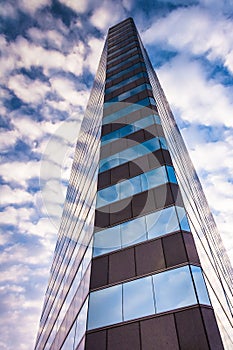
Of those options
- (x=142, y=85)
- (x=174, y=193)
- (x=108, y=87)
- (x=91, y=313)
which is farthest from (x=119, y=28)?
(x=91, y=313)

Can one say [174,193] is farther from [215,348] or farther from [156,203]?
[215,348]

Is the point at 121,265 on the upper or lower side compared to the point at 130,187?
lower

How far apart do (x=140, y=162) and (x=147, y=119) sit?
4503 mm

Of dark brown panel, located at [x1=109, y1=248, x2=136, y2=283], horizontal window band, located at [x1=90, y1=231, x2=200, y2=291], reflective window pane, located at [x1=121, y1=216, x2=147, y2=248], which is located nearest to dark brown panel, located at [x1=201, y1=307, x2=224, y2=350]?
horizontal window band, located at [x1=90, y1=231, x2=200, y2=291]

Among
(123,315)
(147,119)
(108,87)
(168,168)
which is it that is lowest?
(123,315)

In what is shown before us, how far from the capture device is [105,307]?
12.9m

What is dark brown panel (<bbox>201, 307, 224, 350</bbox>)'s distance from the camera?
384 inches

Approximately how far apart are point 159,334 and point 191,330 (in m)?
1.34

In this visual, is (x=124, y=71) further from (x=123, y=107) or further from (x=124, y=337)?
(x=124, y=337)

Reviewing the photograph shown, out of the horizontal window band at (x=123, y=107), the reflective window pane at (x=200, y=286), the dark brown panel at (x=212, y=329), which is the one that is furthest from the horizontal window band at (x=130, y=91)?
the dark brown panel at (x=212, y=329)

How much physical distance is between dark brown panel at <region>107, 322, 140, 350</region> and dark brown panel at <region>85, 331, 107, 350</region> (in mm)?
289

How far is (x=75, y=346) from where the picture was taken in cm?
1366

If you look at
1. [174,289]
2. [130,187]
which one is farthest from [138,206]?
[174,289]

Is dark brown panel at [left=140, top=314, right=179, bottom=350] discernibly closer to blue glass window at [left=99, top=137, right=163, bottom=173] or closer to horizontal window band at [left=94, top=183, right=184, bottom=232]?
horizontal window band at [left=94, top=183, right=184, bottom=232]
